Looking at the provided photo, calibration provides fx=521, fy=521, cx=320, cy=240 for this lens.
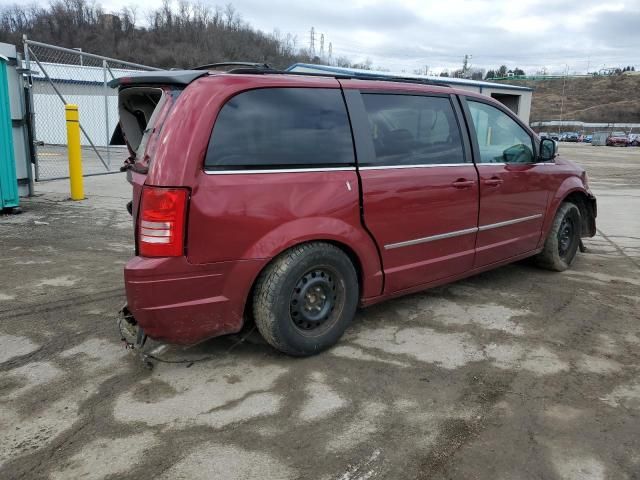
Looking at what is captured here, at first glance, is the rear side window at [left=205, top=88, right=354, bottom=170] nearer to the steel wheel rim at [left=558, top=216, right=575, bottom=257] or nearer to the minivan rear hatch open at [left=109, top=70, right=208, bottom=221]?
the minivan rear hatch open at [left=109, top=70, right=208, bottom=221]

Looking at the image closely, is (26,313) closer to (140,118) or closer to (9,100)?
(140,118)

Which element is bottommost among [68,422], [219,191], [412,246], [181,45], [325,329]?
[68,422]

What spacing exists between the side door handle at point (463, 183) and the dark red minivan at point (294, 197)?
0.04ft

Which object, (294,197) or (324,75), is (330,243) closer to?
(294,197)

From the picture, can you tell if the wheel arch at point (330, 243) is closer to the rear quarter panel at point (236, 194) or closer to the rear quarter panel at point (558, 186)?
the rear quarter panel at point (236, 194)

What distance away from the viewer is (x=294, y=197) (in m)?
3.23

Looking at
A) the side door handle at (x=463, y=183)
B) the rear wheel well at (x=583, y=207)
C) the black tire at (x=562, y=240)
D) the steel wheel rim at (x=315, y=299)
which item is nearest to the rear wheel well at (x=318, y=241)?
the steel wheel rim at (x=315, y=299)

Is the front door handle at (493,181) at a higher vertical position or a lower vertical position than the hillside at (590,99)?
lower

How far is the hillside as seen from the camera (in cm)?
10088

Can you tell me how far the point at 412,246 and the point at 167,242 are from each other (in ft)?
6.08

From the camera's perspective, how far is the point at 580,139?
65125mm

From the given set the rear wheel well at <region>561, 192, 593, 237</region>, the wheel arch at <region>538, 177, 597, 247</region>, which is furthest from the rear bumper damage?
the rear wheel well at <region>561, 192, 593, 237</region>

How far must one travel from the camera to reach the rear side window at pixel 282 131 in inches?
120

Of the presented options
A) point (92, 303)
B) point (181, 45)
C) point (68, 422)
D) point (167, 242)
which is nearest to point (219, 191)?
point (167, 242)
